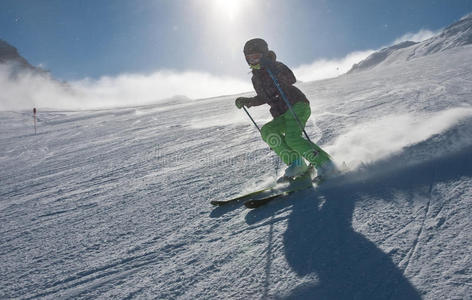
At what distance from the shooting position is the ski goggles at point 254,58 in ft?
11.7

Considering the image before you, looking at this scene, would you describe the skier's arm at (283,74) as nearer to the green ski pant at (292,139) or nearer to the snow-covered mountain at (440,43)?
the green ski pant at (292,139)

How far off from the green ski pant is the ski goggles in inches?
27.5

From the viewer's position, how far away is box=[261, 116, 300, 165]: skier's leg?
12.3ft

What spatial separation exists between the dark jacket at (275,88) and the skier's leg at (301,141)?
0.11m

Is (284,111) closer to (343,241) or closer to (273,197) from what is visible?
(273,197)

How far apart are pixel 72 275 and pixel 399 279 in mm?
2133

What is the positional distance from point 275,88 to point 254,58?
1.44 ft

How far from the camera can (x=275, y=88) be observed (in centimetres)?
369

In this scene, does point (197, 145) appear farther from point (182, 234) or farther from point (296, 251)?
point (296, 251)

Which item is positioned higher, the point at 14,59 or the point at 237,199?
the point at 14,59

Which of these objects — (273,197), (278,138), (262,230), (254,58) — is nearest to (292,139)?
(278,138)

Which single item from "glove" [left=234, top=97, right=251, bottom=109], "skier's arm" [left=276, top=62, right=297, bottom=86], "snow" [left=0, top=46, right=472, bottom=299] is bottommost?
"snow" [left=0, top=46, right=472, bottom=299]

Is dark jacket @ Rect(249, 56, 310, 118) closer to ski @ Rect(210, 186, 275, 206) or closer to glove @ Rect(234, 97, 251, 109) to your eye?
glove @ Rect(234, 97, 251, 109)

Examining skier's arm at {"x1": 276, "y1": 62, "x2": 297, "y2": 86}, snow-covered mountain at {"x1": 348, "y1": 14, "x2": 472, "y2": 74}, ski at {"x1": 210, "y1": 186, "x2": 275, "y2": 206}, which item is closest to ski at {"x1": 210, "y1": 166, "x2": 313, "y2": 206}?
ski at {"x1": 210, "y1": 186, "x2": 275, "y2": 206}
